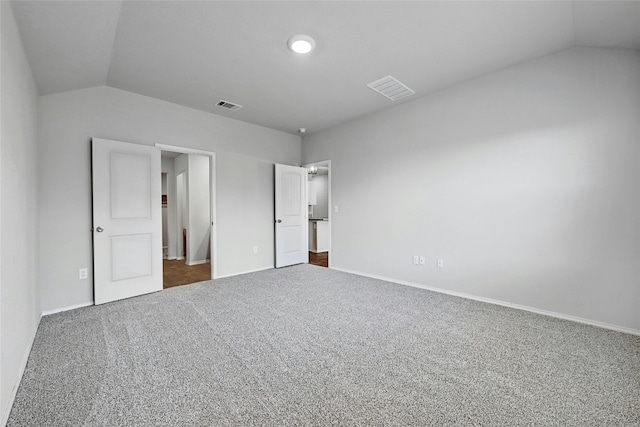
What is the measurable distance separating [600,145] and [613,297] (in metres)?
1.41

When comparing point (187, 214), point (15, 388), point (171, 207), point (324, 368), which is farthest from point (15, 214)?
point (171, 207)

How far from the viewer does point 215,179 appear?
430cm

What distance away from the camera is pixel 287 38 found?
2.37 metres

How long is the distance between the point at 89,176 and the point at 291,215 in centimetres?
306

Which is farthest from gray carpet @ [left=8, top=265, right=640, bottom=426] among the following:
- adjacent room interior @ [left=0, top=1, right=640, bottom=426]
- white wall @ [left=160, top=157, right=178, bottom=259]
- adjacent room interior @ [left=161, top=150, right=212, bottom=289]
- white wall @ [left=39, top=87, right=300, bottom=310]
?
white wall @ [left=160, top=157, right=178, bottom=259]

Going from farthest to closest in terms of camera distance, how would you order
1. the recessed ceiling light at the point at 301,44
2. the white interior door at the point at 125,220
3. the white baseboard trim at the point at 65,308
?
the white interior door at the point at 125,220, the white baseboard trim at the point at 65,308, the recessed ceiling light at the point at 301,44

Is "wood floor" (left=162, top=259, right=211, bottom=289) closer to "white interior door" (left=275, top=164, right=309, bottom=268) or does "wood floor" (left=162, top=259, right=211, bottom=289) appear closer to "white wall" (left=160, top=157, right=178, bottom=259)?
"white wall" (left=160, top=157, right=178, bottom=259)

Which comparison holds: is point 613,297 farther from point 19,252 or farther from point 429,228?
point 19,252

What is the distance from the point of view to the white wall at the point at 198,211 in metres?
5.62

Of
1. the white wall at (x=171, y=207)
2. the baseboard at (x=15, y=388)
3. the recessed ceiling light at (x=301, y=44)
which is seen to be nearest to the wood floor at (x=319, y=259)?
the white wall at (x=171, y=207)

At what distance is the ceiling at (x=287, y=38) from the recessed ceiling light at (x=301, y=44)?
53 mm

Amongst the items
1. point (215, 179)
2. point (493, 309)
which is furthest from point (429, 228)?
point (215, 179)

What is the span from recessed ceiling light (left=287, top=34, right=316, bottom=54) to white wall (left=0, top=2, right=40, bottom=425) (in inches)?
71.3

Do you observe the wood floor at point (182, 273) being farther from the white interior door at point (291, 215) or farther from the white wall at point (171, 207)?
the white interior door at point (291, 215)
